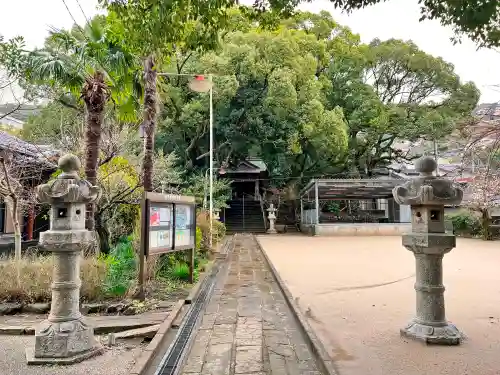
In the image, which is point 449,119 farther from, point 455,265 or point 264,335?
point 264,335

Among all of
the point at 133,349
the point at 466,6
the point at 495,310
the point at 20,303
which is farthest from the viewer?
the point at 20,303

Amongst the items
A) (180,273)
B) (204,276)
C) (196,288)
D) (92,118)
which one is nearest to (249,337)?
(196,288)

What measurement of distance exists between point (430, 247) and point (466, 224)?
18.4 m

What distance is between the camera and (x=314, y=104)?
2153 cm

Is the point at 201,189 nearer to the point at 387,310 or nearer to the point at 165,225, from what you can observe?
the point at 165,225

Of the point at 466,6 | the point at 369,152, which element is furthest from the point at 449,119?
the point at 466,6

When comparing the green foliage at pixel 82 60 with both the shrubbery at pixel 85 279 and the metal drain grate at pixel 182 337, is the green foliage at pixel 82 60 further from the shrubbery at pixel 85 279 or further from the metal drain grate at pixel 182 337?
the metal drain grate at pixel 182 337

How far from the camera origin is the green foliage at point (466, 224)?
19625 millimetres

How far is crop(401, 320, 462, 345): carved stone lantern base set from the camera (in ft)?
13.5

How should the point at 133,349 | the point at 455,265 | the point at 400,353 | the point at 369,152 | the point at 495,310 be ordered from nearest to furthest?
the point at 400,353
the point at 133,349
the point at 495,310
the point at 455,265
the point at 369,152

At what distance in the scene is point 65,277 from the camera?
161 inches

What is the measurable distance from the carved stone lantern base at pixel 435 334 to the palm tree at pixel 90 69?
5661 mm

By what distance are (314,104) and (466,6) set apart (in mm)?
18452

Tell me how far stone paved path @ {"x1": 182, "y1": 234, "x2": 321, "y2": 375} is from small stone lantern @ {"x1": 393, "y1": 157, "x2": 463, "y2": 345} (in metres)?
1.35
